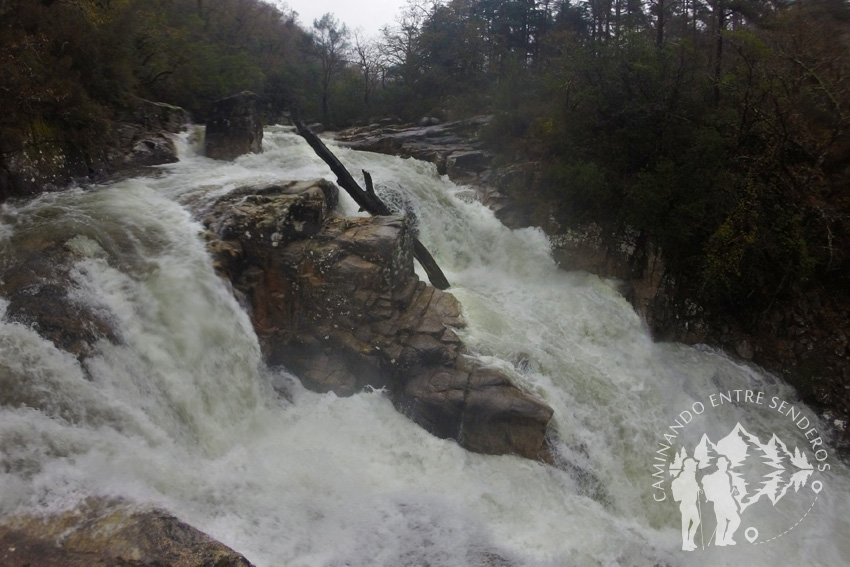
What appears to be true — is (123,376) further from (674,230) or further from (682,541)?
(674,230)

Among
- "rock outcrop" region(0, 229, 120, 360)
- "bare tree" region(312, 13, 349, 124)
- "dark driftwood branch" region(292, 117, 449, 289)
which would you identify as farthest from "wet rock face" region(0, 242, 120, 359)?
"bare tree" region(312, 13, 349, 124)

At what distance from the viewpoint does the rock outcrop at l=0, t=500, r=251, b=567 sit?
4.30 m

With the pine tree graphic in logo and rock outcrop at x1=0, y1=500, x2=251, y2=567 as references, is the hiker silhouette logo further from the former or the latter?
rock outcrop at x1=0, y1=500, x2=251, y2=567

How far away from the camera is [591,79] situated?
14281 millimetres

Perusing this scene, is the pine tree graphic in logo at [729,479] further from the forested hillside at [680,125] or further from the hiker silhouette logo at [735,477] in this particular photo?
the forested hillside at [680,125]

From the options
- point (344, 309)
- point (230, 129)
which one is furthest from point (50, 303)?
point (230, 129)

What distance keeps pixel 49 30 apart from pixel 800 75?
16.9 metres

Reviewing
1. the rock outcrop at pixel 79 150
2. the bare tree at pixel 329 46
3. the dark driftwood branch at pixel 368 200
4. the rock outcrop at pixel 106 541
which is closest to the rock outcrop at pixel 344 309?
the dark driftwood branch at pixel 368 200

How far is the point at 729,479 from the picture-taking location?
885 cm

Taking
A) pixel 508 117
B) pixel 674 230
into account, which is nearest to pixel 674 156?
pixel 674 230

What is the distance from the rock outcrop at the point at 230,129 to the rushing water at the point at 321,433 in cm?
279

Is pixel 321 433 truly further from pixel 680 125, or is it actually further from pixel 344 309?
pixel 680 125

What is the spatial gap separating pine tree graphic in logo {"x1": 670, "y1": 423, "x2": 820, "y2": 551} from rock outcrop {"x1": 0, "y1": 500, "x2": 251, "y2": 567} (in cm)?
666

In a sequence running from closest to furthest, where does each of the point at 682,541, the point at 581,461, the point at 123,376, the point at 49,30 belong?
the point at 123,376
the point at 682,541
the point at 581,461
the point at 49,30
